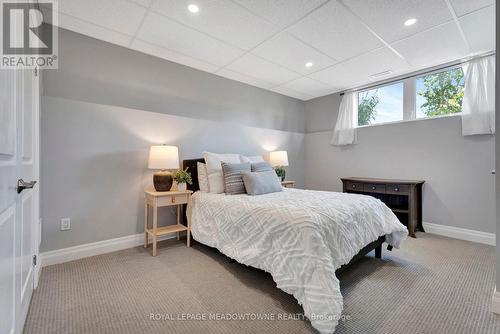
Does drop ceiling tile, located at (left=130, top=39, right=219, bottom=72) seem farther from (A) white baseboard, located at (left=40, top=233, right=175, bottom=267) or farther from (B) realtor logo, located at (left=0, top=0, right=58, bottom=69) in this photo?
(A) white baseboard, located at (left=40, top=233, right=175, bottom=267)

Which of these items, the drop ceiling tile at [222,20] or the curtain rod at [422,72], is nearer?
the drop ceiling tile at [222,20]

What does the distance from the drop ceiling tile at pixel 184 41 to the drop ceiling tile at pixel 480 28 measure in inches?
94.7

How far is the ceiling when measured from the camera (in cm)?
207

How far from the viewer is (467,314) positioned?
1.56 meters

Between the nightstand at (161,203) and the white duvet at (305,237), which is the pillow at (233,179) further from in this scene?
the nightstand at (161,203)

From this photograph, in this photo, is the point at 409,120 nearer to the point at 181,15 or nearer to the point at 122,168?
the point at 181,15

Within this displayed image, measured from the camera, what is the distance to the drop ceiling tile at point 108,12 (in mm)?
2035

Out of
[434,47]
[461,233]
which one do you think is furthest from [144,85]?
[461,233]

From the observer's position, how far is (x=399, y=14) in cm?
215

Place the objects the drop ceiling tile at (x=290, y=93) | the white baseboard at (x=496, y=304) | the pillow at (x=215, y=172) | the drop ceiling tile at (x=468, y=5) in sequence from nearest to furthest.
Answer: the white baseboard at (x=496, y=304)
the drop ceiling tile at (x=468, y=5)
the pillow at (x=215, y=172)
the drop ceiling tile at (x=290, y=93)

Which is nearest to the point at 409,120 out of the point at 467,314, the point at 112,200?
the point at 467,314

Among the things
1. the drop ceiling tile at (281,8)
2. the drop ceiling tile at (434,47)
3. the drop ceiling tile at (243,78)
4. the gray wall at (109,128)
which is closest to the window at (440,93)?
the drop ceiling tile at (434,47)

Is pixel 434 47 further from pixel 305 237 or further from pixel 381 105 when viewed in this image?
pixel 305 237

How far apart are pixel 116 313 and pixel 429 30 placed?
3.88 meters
